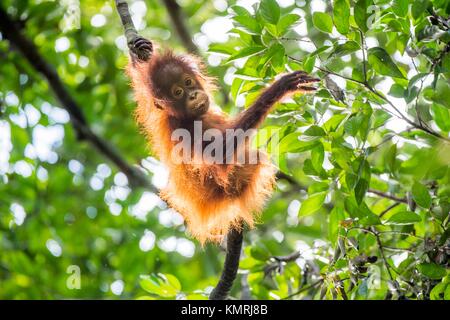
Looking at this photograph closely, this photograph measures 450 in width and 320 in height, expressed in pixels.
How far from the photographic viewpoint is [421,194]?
2.97 m

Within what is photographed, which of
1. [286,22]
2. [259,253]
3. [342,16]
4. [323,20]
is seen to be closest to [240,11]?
[286,22]

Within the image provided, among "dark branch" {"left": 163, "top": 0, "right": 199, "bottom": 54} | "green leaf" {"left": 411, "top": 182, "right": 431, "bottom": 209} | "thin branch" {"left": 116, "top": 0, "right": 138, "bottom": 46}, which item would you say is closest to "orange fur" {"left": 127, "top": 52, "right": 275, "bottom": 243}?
"thin branch" {"left": 116, "top": 0, "right": 138, "bottom": 46}

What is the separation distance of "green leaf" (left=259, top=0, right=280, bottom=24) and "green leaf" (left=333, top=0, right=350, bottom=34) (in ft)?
0.95

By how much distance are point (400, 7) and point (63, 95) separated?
155 inches

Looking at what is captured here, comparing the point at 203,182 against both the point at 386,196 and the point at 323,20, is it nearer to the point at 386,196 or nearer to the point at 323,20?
the point at 386,196

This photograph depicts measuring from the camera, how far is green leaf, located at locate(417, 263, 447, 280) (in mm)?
2928

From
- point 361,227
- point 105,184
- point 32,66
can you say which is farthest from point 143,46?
point 105,184

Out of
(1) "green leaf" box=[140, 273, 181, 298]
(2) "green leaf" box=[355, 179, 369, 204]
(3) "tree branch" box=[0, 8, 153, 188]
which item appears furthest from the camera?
(3) "tree branch" box=[0, 8, 153, 188]

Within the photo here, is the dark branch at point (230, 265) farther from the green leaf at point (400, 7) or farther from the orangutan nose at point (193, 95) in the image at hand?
the green leaf at point (400, 7)

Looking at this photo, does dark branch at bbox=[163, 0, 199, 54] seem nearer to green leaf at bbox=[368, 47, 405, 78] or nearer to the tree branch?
the tree branch

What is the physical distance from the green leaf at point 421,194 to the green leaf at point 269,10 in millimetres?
1027

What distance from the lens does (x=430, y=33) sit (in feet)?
8.73

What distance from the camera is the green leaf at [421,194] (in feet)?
9.69
